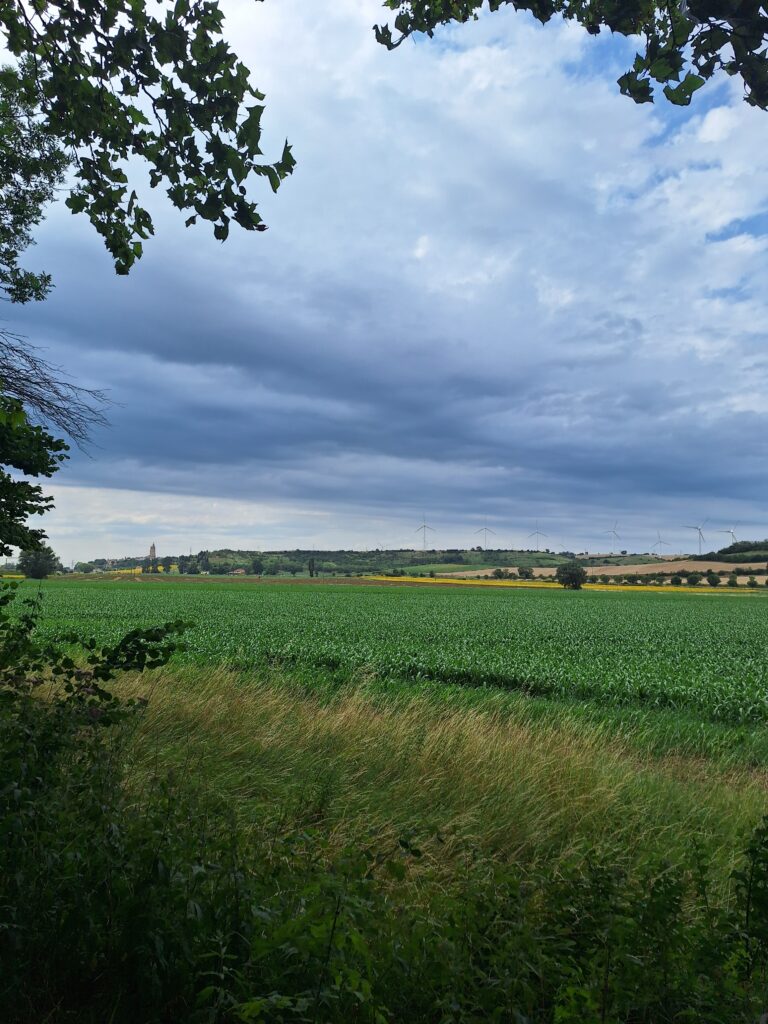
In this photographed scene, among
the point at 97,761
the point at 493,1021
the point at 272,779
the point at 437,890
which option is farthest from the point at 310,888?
the point at 272,779

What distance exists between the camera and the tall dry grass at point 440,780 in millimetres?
6293

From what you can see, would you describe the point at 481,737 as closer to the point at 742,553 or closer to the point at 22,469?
the point at 22,469

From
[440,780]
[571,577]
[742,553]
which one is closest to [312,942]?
[440,780]

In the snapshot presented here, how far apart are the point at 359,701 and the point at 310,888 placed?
9141 millimetres

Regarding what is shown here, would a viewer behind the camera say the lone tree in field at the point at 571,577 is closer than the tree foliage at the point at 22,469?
No

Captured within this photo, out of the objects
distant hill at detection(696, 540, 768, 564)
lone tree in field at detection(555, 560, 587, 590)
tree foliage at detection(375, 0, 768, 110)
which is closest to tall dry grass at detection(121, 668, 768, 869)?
tree foliage at detection(375, 0, 768, 110)

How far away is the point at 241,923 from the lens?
353 cm

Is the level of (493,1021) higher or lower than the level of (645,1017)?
higher

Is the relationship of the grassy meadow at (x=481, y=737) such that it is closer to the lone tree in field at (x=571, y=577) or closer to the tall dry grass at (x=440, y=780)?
the tall dry grass at (x=440, y=780)

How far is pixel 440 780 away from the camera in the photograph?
7535 millimetres

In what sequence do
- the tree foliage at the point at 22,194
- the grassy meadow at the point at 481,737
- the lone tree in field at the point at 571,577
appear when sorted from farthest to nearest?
the lone tree in field at the point at 571,577 < the tree foliage at the point at 22,194 < the grassy meadow at the point at 481,737

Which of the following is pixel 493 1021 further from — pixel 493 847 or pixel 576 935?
pixel 493 847

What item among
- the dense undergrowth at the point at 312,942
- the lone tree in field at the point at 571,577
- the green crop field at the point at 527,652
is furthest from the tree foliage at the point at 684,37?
the lone tree in field at the point at 571,577

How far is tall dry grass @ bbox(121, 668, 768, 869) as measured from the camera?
6.29 meters
